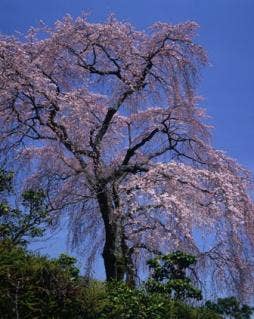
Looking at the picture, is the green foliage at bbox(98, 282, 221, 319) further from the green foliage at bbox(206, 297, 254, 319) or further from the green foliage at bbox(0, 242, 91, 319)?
the green foliage at bbox(206, 297, 254, 319)

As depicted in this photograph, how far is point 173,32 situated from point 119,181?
16.1 feet

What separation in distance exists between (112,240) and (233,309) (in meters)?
4.25

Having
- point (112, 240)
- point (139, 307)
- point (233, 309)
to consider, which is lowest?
point (139, 307)

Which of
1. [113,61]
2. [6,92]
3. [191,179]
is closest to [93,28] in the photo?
[113,61]

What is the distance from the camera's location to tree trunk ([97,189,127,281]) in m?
15.4

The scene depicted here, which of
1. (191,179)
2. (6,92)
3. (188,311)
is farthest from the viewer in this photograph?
(191,179)

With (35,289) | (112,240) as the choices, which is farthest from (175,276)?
(35,289)

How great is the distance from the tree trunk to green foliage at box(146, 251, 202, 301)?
154 centimetres

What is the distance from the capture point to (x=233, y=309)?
17078 millimetres

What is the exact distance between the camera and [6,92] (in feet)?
50.9

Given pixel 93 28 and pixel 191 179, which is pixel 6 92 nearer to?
pixel 93 28

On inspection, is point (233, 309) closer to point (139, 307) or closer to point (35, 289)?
point (139, 307)

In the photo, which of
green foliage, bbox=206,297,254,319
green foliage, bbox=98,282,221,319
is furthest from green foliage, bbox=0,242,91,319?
green foliage, bbox=206,297,254,319

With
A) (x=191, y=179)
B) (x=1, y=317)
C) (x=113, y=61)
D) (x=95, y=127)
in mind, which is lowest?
(x=1, y=317)
